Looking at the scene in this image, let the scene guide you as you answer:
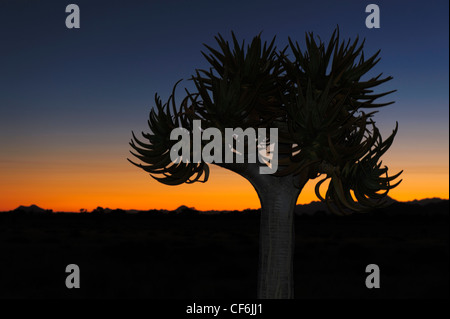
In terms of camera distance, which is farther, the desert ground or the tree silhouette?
the desert ground

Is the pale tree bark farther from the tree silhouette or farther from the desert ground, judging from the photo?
the desert ground

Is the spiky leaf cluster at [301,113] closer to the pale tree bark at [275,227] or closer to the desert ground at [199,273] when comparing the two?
the pale tree bark at [275,227]

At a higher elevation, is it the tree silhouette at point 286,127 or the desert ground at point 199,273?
the tree silhouette at point 286,127

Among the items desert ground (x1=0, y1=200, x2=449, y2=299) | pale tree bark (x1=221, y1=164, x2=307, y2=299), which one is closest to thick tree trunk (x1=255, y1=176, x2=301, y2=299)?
pale tree bark (x1=221, y1=164, x2=307, y2=299)

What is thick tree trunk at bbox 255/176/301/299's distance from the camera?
10.7 meters

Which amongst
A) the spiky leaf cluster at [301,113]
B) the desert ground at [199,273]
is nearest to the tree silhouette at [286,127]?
the spiky leaf cluster at [301,113]

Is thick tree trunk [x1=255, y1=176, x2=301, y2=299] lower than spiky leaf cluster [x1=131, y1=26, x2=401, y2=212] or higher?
lower

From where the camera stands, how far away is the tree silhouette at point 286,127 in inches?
372

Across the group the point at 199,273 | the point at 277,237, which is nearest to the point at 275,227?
the point at 277,237

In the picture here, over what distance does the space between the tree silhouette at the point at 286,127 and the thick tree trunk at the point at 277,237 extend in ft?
0.08

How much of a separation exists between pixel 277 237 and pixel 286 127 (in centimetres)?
261

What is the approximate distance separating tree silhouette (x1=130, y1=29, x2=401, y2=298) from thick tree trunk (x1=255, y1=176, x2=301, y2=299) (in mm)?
24
